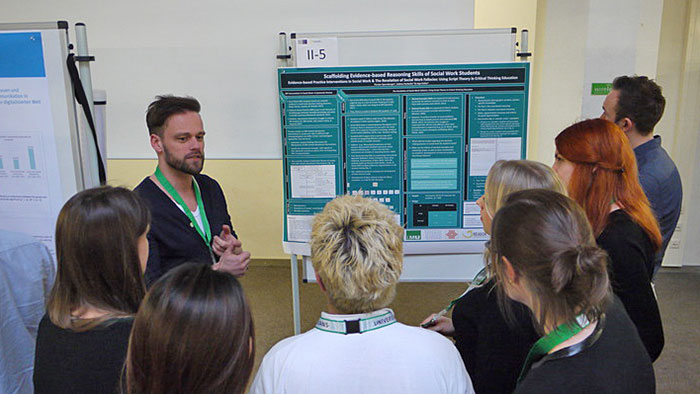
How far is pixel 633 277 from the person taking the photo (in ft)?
4.66

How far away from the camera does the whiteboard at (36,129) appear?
1791mm

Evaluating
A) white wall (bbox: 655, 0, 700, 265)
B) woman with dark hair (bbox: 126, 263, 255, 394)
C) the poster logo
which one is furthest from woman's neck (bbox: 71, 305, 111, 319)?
white wall (bbox: 655, 0, 700, 265)

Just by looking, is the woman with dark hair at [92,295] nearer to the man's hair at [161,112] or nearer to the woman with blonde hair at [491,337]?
the woman with blonde hair at [491,337]

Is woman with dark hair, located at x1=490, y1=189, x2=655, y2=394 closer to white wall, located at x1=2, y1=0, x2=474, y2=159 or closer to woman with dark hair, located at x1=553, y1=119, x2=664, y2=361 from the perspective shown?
woman with dark hair, located at x1=553, y1=119, x2=664, y2=361

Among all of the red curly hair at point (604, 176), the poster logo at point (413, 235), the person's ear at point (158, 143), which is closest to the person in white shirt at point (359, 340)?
the red curly hair at point (604, 176)

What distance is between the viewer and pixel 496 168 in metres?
1.57

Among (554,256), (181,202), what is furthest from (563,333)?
(181,202)

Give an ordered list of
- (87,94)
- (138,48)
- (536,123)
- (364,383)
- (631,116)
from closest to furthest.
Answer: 1. (364,383)
2. (87,94)
3. (631,116)
4. (536,123)
5. (138,48)

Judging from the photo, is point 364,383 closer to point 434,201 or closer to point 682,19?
point 434,201

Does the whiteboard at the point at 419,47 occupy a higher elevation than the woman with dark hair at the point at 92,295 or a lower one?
higher

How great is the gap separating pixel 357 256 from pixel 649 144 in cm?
185

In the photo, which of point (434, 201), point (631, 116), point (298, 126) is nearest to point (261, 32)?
point (298, 126)

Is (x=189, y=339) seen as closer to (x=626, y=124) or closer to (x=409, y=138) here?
Answer: (x=409, y=138)

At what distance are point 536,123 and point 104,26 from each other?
4011 mm
